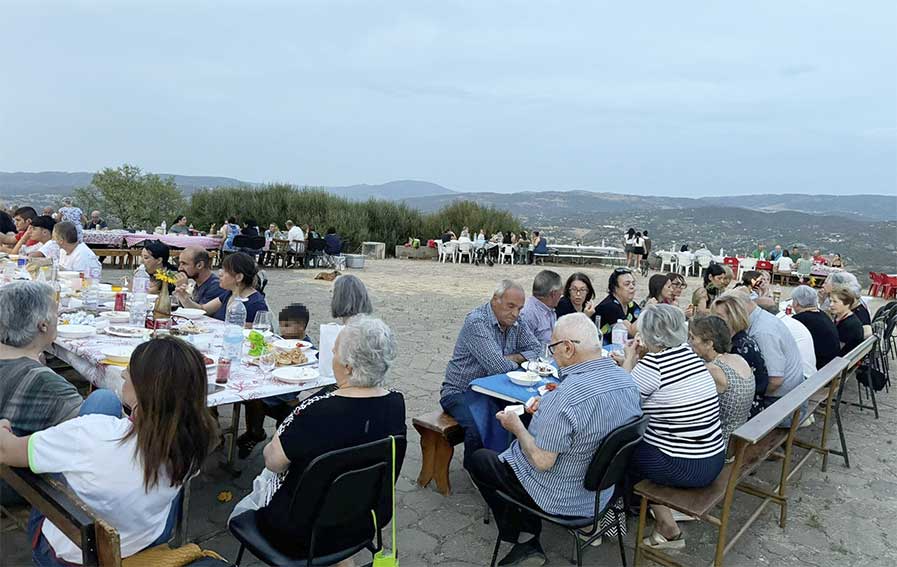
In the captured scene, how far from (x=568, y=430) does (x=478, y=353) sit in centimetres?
129

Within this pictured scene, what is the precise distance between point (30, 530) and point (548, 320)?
11.7ft

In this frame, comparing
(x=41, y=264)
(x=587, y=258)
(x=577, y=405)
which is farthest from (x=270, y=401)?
(x=587, y=258)

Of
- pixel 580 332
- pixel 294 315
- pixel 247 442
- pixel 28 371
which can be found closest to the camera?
pixel 28 371

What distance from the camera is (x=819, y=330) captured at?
535 centimetres

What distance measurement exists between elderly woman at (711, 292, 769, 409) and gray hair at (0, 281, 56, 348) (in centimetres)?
385

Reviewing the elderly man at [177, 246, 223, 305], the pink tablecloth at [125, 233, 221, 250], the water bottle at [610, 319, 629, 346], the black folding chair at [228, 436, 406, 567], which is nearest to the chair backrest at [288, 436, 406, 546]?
the black folding chair at [228, 436, 406, 567]

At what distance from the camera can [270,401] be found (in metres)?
3.74

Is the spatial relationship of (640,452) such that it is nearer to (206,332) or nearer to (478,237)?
(206,332)

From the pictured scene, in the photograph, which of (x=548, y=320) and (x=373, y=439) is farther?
(x=548, y=320)

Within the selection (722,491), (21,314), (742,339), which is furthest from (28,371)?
(742,339)

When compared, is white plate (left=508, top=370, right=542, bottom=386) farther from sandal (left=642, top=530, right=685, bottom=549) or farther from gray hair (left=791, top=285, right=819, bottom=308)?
gray hair (left=791, top=285, right=819, bottom=308)

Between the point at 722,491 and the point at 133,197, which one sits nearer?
the point at 722,491

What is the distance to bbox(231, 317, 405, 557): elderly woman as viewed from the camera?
222 cm

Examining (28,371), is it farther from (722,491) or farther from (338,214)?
(338,214)
